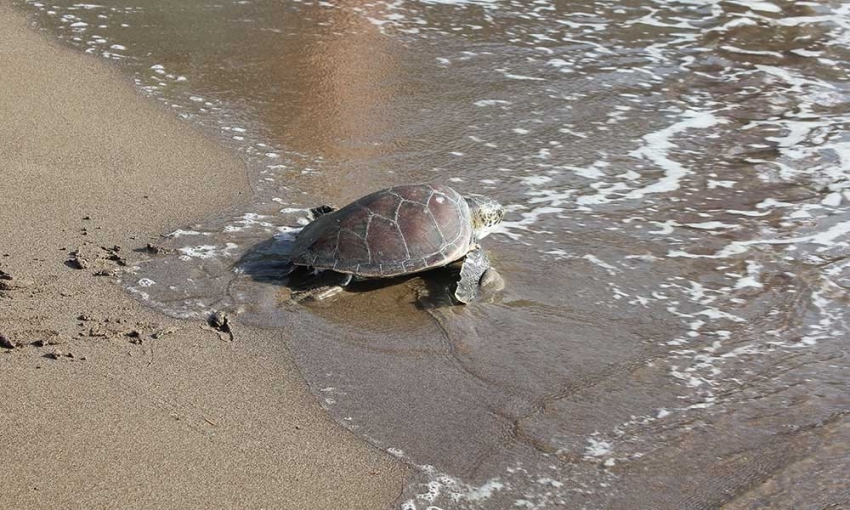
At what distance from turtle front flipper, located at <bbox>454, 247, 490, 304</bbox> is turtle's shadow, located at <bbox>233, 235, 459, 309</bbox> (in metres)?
0.11

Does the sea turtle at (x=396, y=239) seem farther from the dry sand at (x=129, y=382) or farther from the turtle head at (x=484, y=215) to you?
the dry sand at (x=129, y=382)

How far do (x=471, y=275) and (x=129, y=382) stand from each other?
2019 millimetres

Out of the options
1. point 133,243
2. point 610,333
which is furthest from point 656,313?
point 133,243

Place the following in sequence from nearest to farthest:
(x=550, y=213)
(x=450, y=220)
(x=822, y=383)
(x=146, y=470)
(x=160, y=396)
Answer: (x=146, y=470)
(x=160, y=396)
(x=822, y=383)
(x=450, y=220)
(x=550, y=213)

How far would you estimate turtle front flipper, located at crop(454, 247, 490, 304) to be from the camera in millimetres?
5195

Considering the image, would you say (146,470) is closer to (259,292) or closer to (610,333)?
(259,292)

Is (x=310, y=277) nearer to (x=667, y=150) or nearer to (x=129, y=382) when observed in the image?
(x=129, y=382)

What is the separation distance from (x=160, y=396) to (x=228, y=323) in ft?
2.40

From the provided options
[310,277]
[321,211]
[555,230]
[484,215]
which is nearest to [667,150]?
[555,230]

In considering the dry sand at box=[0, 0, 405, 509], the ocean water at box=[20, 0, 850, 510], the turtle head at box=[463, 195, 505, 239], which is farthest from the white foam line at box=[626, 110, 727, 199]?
the dry sand at box=[0, 0, 405, 509]

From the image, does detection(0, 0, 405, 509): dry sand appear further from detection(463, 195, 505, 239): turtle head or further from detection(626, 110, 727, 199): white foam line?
detection(626, 110, 727, 199): white foam line

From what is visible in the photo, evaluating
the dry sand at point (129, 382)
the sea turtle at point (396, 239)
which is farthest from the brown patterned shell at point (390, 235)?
the dry sand at point (129, 382)

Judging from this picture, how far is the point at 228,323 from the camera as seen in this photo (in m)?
4.82

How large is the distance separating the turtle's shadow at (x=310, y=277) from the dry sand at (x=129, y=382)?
566 mm
